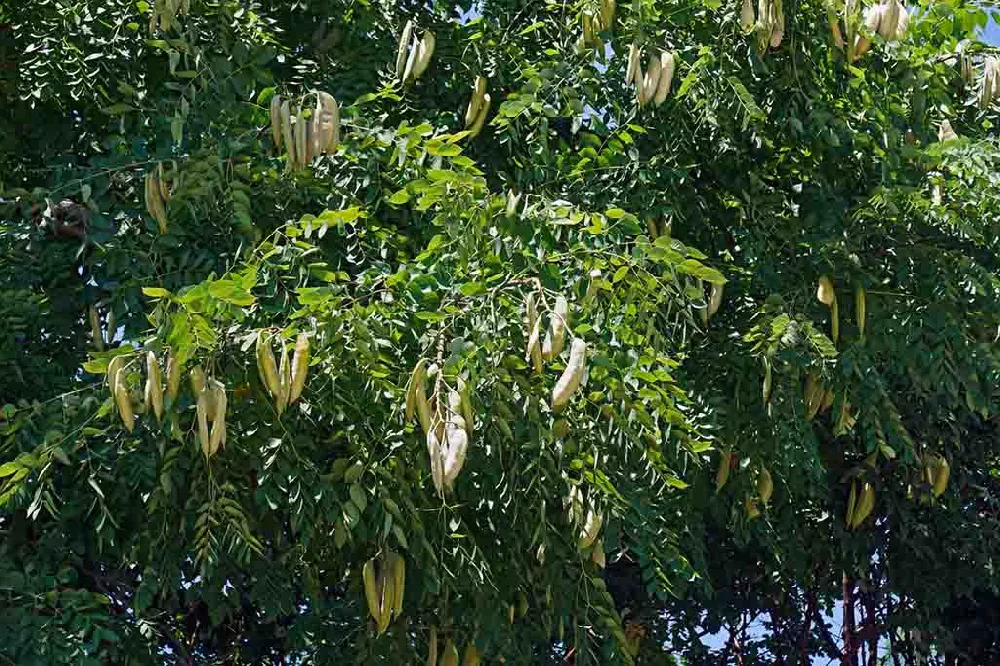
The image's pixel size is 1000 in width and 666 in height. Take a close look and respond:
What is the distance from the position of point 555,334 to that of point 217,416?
0.84 metres

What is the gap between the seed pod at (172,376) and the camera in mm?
4340

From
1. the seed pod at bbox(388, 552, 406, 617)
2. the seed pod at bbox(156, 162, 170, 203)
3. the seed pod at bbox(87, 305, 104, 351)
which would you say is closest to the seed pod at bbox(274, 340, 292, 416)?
the seed pod at bbox(388, 552, 406, 617)

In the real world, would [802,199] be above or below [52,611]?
above

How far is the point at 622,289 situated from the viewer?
4793mm

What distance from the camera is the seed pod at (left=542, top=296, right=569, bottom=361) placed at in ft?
14.1

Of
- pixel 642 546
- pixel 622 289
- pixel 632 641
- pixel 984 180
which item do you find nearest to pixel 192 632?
pixel 632 641

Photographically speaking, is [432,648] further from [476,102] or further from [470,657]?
[476,102]

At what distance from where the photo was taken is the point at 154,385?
4324 millimetres

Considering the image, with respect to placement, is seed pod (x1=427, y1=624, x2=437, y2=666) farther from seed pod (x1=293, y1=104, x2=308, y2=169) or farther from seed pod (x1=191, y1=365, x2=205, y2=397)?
seed pod (x1=293, y1=104, x2=308, y2=169)

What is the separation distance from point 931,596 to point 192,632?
3393 millimetres

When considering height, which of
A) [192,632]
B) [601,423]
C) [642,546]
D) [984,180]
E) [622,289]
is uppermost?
[984,180]

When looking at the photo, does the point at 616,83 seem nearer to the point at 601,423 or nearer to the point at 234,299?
the point at 601,423

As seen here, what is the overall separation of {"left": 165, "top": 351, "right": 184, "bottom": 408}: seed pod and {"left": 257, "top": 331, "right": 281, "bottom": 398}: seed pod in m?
0.20

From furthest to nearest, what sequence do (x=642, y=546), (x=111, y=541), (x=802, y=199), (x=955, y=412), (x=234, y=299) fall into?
1. (x=955, y=412)
2. (x=802, y=199)
3. (x=642, y=546)
4. (x=111, y=541)
5. (x=234, y=299)
